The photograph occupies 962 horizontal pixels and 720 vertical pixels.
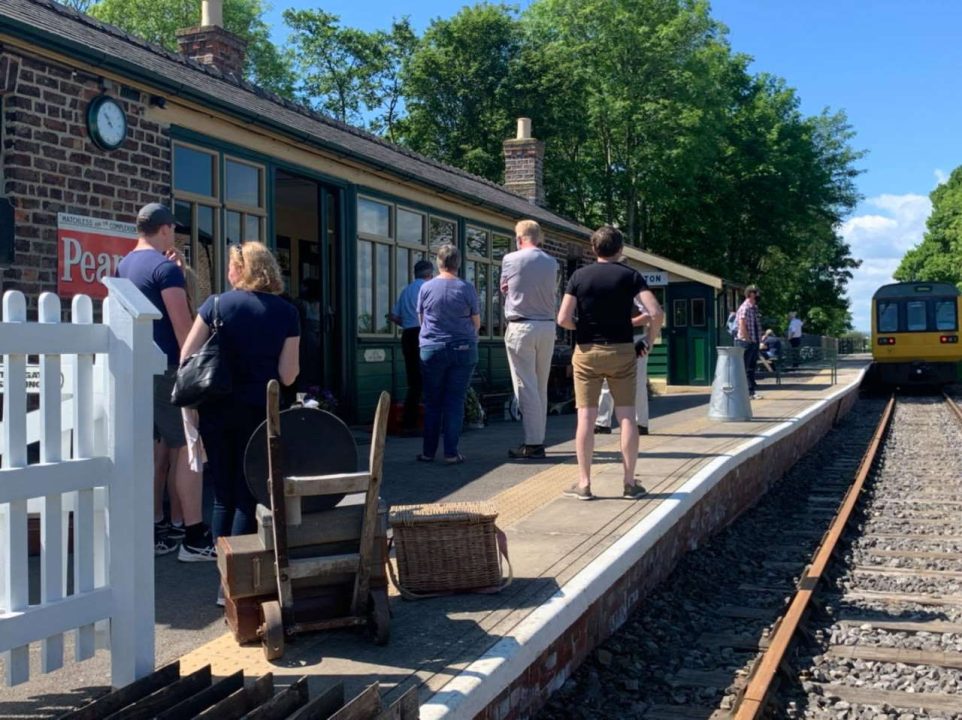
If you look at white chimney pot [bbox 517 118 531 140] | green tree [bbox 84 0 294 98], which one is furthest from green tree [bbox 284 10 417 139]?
white chimney pot [bbox 517 118 531 140]

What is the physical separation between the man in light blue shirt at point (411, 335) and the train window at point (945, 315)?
1749 centimetres

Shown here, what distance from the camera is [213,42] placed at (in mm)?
12039

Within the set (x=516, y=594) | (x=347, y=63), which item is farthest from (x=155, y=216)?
(x=347, y=63)

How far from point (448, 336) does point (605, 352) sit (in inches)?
71.9

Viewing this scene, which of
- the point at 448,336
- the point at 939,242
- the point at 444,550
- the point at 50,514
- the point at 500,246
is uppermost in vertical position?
the point at 939,242

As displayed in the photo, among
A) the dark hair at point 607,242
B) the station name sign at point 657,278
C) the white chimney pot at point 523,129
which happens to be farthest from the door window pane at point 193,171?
the white chimney pot at point 523,129

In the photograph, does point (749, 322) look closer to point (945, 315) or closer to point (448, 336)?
point (448, 336)

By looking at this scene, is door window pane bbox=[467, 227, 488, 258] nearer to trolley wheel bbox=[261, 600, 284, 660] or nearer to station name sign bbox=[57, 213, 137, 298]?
station name sign bbox=[57, 213, 137, 298]

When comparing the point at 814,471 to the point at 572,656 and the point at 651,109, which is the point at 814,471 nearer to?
the point at 572,656

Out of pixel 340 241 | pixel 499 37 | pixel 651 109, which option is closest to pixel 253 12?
pixel 499 37

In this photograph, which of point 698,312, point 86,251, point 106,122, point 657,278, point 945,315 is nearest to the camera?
point 86,251

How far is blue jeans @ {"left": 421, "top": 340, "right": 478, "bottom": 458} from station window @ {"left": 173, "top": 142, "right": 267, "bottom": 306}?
2.02 meters

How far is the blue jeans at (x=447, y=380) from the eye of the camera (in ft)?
26.4

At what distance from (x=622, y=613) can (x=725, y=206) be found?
38536 millimetres
